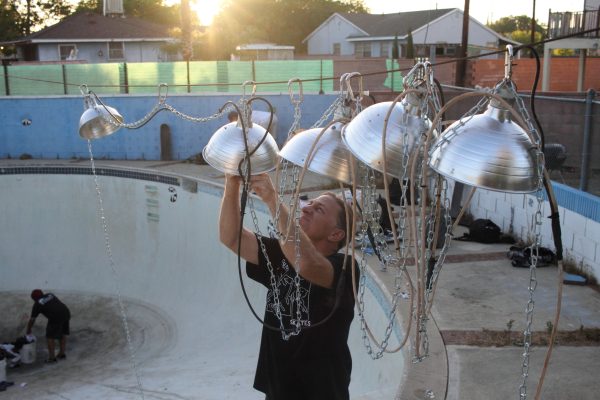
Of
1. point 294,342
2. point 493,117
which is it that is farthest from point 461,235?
point 493,117

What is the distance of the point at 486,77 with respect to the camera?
63.9 feet

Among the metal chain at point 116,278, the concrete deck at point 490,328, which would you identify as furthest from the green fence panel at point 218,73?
the concrete deck at point 490,328

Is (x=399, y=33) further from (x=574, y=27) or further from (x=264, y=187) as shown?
(x=264, y=187)

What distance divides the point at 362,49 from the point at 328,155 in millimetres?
40190

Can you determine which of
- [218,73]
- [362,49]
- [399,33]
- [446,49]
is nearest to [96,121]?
[218,73]

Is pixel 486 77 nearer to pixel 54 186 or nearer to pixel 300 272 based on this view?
pixel 54 186

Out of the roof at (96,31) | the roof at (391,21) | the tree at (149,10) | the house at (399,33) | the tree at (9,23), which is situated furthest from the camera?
the tree at (149,10)

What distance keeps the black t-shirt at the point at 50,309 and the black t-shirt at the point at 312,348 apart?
261 inches

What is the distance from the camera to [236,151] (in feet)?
10.9

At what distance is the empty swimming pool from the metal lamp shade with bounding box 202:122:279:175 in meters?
2.55

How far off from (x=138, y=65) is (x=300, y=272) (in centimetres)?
1436

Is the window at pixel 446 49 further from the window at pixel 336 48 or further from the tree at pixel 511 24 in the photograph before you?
the tree at pixel 511 24

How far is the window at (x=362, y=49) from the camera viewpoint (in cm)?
4131

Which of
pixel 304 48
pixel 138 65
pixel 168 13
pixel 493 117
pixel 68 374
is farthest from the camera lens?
pixel 304 48
